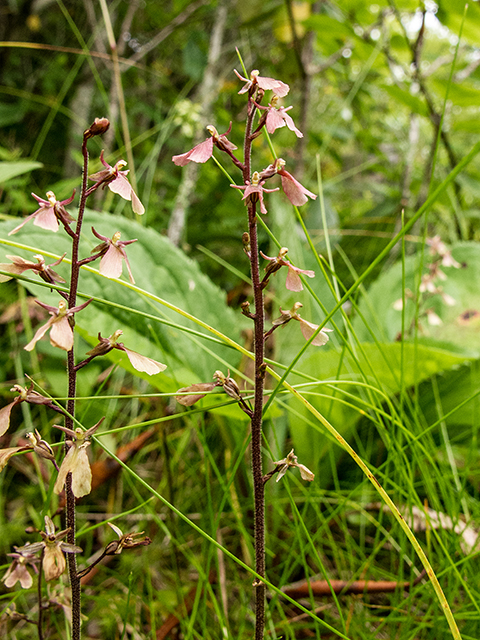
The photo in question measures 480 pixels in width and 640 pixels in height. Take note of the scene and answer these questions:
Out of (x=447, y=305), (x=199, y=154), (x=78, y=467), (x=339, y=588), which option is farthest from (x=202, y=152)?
(x=447, y=305)

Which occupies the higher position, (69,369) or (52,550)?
(69,369)

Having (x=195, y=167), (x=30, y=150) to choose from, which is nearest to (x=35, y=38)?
(x=30, y=150)

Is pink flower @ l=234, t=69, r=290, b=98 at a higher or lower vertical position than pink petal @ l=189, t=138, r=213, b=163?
higher

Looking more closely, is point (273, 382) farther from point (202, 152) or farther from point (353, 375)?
point (202, 152)

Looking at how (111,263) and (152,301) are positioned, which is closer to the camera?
(111,263)

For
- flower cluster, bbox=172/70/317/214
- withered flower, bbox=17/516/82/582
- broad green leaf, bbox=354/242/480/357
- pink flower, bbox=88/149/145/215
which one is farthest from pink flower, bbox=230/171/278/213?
broad green leaf, bbox=354/242/480/357

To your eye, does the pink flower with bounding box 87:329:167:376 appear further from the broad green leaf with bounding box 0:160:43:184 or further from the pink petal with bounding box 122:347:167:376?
the broad green leaf with bounding box 0:160:43:184
